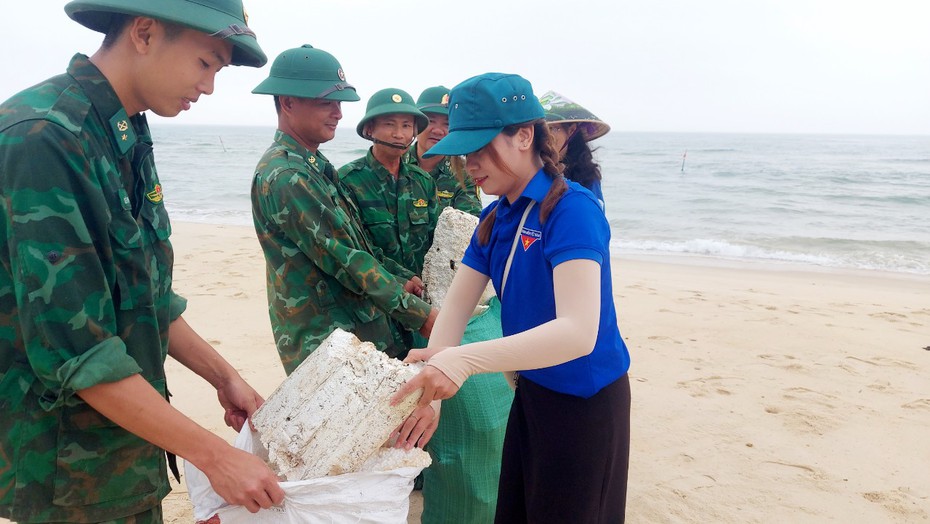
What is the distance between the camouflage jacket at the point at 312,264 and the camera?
2375mm

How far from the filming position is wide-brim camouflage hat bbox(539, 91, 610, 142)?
2.95 m

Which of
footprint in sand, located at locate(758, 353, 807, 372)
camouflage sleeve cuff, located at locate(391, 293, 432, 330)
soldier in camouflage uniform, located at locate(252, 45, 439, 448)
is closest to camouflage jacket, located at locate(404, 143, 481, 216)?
soldier in camouflage uniform, located at locate(252, 45, 439, 448)

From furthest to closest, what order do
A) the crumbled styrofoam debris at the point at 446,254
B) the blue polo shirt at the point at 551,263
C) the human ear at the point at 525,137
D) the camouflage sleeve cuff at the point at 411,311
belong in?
the crumbled styrofoam debris at the point at 446,254 < the camouflage sleeve cuff at the point at 411,311 < the human ear at the point at 525,137 < the blue polo shirt at the point at 551,263

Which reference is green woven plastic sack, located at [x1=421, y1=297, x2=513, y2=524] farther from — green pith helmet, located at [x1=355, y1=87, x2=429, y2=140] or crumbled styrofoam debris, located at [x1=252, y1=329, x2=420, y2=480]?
green pith helmet, located at [x1=355, y1=87, x2=429, y2=140]

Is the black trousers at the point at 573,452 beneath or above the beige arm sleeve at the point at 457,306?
beneath

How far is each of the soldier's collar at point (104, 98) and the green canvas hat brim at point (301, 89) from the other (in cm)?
121

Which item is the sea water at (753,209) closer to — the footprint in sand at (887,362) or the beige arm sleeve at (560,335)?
the footprint in sand at (887,362)

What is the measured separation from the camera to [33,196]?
1217 millimetres

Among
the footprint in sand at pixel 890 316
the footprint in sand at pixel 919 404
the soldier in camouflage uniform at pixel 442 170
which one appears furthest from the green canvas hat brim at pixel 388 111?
the footprint in sand at pixel 890 316

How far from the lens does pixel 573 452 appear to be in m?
1.84

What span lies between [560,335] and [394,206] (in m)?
1.95

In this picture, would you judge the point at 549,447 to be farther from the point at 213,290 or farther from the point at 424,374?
→ the point at 213,290

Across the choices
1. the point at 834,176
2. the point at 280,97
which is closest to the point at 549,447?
the point at 280,97

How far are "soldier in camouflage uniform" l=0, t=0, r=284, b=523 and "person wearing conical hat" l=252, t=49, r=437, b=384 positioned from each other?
797 mm
